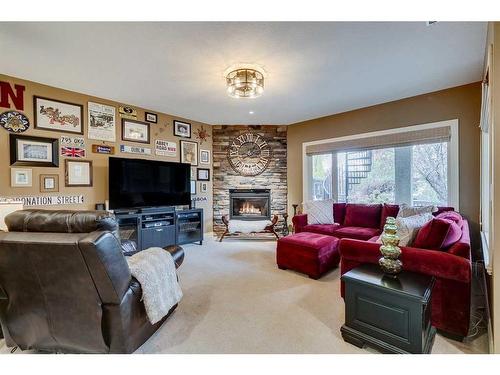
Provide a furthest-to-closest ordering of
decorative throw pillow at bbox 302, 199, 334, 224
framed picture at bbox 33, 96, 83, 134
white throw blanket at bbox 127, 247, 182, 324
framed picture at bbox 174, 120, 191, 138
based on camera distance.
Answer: framed picture at bbox 174, 120, 191, 138 → decorative throw pillow at bbox 302, 199, 334, 224 → framed picture at bbox 33, 96, 83, 134 → white throw blanket at bbox 127, 247, 182, 324

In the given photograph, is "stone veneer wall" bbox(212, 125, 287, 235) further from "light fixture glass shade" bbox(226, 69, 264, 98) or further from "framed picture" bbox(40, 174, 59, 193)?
"framed picture" bbox(40, 174, 59, 193)

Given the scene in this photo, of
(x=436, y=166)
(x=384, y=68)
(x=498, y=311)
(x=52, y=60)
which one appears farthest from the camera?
(x=436, y=166)

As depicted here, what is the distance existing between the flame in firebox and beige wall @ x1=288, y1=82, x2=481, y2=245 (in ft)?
6.70

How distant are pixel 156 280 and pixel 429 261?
6.54 feet

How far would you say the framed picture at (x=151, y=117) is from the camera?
4.34 m

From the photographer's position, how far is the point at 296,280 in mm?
2891

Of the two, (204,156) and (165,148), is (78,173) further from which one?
(204,156)

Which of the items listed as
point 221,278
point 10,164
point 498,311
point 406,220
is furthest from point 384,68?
Answer: point 10,164

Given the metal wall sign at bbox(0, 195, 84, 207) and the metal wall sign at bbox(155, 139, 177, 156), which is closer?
the metal wall sign at bbox(0, 195, 84, 207)

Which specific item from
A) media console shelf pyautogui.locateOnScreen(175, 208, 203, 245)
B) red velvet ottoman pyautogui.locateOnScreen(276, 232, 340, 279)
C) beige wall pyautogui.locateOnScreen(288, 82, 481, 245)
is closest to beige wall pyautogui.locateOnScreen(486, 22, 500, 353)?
red velvet ottoman pyautogui.locateOnScreen(276, 232, 340, 279)

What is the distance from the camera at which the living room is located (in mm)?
1463

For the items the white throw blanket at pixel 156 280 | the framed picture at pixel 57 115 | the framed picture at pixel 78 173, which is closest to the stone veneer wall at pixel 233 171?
the framed picture at pixel 78 173
